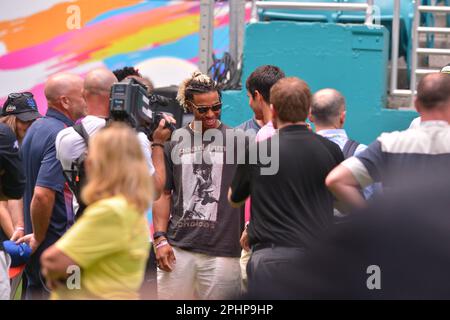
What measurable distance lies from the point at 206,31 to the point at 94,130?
347 centimetres

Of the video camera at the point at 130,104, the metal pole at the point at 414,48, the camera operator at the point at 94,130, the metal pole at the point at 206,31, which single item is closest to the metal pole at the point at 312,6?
the metal pole at the point at 414,48

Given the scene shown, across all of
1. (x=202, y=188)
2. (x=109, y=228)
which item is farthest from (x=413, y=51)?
(x=109, y=228)

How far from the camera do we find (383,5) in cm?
914

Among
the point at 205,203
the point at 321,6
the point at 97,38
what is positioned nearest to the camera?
the point at 205,203

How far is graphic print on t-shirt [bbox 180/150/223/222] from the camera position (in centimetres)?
623

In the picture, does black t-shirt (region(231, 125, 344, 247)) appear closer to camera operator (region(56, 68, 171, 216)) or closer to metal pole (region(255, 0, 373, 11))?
camera operator (region(56, 68, 171, 216))

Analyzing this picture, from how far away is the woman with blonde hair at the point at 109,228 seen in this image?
402 centimetres

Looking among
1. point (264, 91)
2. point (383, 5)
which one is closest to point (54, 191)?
point (264, 91)

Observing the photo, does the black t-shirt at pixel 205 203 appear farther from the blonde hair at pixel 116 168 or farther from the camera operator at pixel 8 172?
the blonde hair at pixel 116 168

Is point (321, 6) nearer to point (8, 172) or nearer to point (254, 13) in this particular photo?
point (254, 13)

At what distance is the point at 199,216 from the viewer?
624cm

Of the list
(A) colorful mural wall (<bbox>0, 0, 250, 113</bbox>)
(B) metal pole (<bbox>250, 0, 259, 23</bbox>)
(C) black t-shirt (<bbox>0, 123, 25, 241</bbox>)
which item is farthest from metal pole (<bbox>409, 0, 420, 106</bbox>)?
(A) colorful mural wall (<bbox>0, 0, 250, 113</bbox>)

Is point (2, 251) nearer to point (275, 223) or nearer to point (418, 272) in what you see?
point (275, 223)

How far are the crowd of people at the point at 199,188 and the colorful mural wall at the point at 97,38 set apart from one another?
465cm
